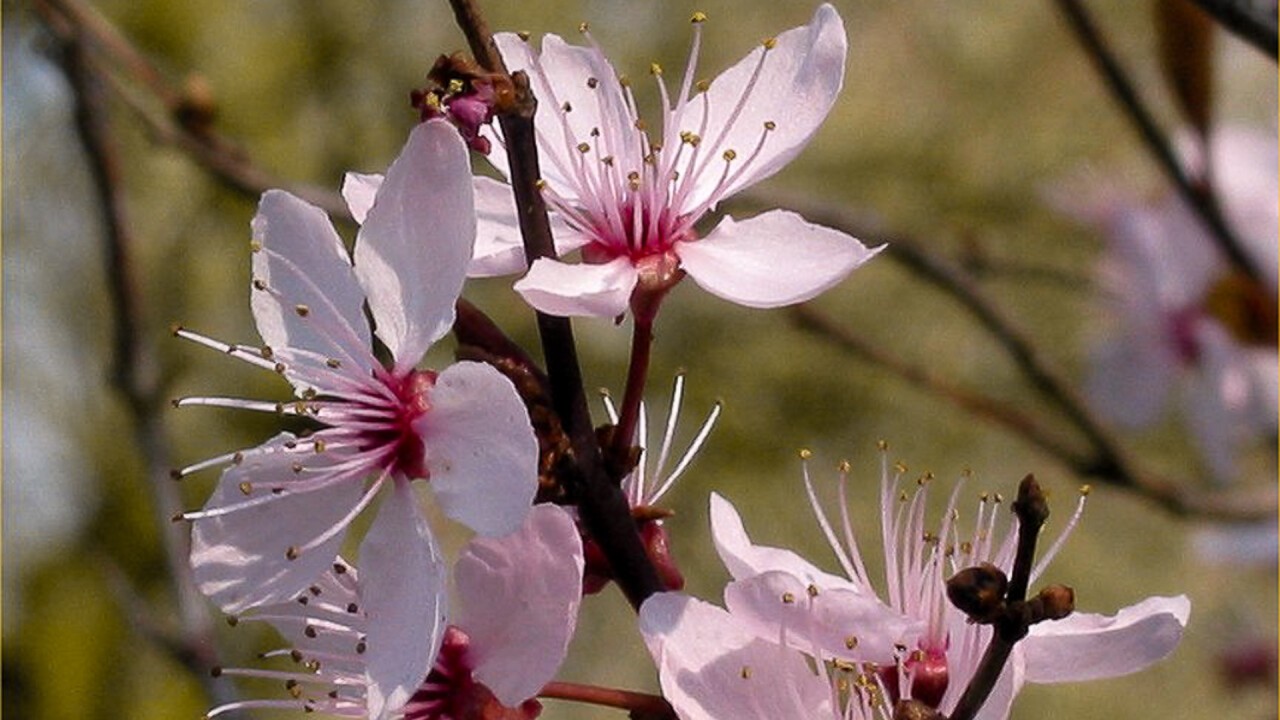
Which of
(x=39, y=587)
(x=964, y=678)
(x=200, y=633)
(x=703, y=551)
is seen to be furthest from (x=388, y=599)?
(x=703, y=551)

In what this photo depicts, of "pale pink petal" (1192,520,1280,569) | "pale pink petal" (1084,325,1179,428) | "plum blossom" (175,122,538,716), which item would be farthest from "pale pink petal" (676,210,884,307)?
"pale pink petal" (1084,325,1179,428)

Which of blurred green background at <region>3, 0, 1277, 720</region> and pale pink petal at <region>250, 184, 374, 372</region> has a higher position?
pale pink petal at <region>250, 184, 374, 372</region>

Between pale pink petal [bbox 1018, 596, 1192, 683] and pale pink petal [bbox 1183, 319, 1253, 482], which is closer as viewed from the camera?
pale pink petal [bbox 1018, 596, 1192, 683]

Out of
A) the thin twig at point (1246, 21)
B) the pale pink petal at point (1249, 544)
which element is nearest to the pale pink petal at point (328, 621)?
the thin twig at point (1246, 21)

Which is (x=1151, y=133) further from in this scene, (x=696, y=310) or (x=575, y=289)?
(x=696, y=310)

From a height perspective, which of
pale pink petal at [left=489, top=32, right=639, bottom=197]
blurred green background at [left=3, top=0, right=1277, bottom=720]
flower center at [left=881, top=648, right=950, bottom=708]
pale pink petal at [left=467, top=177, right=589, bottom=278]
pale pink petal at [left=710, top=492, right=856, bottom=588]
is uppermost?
pale pink petal at [left=489, top=32, right=639, bottom=197]

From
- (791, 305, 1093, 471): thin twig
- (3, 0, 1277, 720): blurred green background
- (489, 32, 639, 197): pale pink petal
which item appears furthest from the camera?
(3, 0, 1277, 720): blurred green background

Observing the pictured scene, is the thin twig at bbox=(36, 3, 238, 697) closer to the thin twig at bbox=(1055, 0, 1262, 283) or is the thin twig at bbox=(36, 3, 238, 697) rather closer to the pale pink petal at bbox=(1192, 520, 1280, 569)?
the thin twig at bbox=(1055, 0, 1262, 283)
